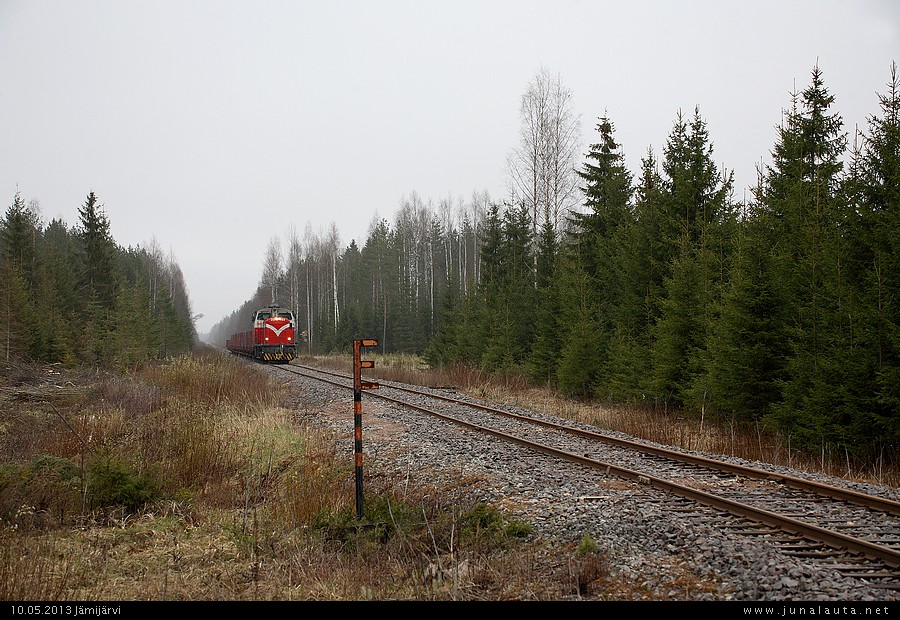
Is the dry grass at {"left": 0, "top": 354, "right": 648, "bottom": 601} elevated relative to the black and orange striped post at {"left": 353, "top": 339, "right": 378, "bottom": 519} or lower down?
lower down

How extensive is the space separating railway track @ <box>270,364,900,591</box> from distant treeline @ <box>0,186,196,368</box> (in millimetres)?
20014

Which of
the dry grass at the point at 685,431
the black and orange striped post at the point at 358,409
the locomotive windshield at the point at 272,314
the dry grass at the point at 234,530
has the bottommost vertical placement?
the dry grass at the point at 685,431

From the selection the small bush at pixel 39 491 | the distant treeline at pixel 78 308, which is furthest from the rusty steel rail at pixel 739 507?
the distant treeline at pixel 78 308

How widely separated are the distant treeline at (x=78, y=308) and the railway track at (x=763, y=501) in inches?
788

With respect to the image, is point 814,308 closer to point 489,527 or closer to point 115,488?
point 489,527

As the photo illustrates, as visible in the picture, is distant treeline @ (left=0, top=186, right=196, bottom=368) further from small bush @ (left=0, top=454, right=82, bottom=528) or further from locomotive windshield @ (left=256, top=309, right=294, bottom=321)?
small bush @ (left=0, top=454, right=82, bottom=528)

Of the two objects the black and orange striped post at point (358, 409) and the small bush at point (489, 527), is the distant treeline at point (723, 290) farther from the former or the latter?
the black and orange striped post at point (358, 409)

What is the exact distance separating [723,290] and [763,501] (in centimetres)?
755

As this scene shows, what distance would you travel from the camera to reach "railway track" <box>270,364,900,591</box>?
166 inches

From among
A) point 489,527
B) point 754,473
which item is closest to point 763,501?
point 754,473

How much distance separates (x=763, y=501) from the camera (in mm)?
5797

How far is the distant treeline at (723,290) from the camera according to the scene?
9.39m

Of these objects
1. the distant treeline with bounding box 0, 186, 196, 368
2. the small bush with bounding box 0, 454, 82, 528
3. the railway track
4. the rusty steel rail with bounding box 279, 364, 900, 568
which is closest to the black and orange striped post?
the railway track

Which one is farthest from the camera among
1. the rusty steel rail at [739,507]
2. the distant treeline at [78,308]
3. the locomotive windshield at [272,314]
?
the locomotive windshield at [272,314]
